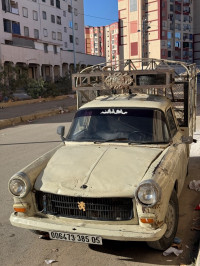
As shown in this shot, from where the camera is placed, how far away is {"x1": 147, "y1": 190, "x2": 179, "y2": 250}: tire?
12.6ft

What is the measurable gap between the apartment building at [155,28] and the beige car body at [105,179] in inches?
2620

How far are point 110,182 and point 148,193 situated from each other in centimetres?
46

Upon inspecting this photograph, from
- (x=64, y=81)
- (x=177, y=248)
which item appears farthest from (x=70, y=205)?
(x=64, y=81)

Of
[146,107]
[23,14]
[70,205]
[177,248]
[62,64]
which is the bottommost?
[177,248]

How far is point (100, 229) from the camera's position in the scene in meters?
3.49

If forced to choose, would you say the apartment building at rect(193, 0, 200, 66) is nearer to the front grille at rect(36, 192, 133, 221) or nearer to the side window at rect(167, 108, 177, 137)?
the side window at rect(167, 108, 177, 137)

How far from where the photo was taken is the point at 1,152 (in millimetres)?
A: 9797

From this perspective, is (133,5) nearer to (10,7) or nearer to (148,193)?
(10,7)

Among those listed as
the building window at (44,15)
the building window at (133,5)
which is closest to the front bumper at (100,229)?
the building window at (44,15)

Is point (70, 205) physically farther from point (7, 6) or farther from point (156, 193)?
point (7, 6)

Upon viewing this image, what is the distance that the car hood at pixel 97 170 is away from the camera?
3.65 metres

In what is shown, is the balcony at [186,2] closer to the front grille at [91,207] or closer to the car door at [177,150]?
the car door at [177,150]

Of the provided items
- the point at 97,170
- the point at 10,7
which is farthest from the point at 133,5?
the point at 97,170

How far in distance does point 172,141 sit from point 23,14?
47927mm
